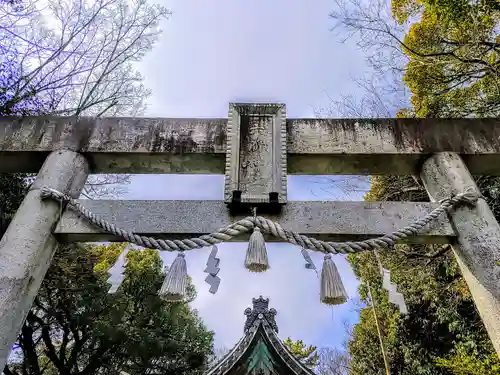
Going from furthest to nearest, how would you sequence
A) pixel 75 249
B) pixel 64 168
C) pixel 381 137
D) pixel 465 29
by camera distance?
1. pixel 75 249
2. pixel 465 29
3. pixel 381 137
4. pixel 64 168

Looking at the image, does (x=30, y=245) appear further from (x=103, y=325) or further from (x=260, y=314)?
(x=103, y=325)

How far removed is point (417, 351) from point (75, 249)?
10184 millimetres

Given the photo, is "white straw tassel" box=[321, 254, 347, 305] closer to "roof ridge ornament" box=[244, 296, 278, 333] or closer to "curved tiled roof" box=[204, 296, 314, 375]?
"curved tiled roof" box=[204, 296, 314, 375]

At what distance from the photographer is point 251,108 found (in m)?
3.52

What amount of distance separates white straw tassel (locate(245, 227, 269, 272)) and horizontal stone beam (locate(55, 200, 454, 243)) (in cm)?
43

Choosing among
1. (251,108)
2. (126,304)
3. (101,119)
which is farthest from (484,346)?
(126,304)

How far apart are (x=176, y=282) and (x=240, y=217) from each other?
77 centimetres

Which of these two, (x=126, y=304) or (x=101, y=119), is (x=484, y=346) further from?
(x=126, y=304)

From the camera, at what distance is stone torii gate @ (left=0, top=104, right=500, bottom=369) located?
2680 mm

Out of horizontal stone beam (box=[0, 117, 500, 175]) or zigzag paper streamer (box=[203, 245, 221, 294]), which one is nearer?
zigzag paper streamer (box=[203, 245, 221, 294])

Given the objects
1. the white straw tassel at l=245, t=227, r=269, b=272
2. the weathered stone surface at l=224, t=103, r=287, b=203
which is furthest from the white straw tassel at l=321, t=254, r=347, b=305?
the weathered stone surface at l=224, t=103, r=287, b=203

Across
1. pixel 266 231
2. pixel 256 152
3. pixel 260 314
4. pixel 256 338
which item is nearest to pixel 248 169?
pixel 256 152

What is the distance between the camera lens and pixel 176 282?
2.59 metres

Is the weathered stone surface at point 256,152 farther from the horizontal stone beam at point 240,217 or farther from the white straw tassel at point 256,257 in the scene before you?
the white straw tassel at point 256,257
